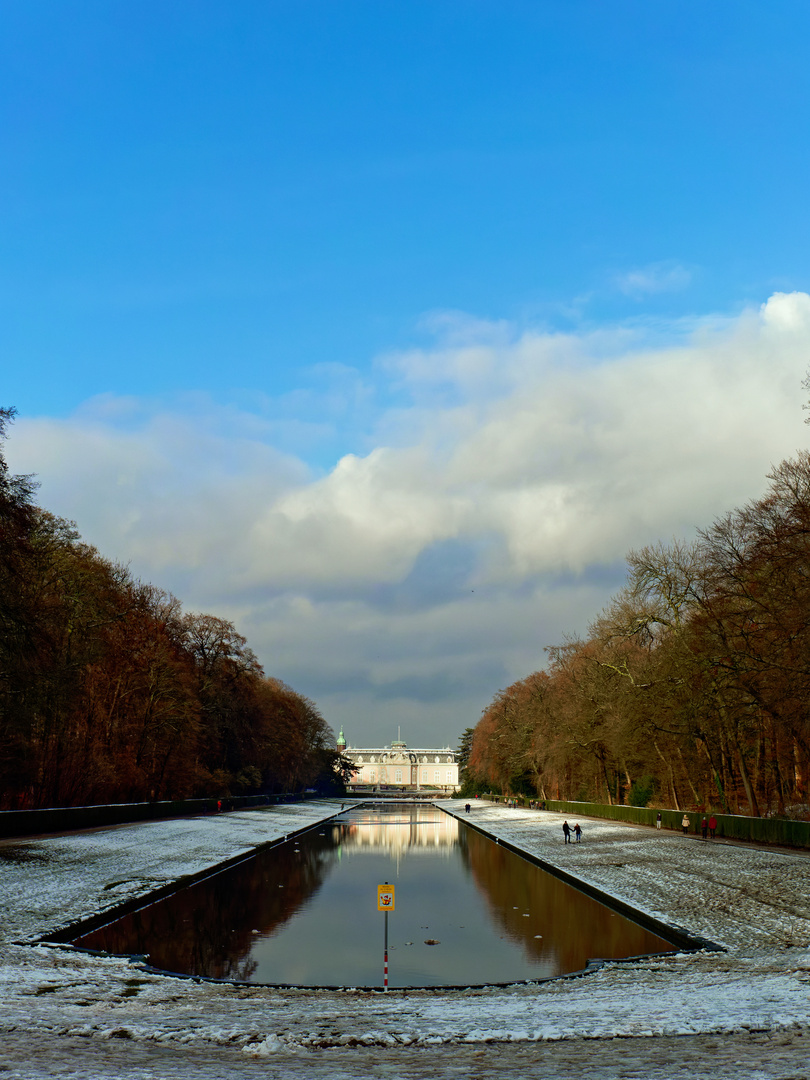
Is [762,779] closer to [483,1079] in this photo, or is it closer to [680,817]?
[680,817]

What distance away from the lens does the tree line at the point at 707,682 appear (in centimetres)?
3081

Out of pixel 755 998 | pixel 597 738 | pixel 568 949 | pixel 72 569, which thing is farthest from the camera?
pixel 597 738

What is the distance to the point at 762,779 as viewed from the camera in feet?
151

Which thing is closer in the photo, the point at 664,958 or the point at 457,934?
the point at 664,958

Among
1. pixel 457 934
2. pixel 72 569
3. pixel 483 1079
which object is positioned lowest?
pixel 457 934

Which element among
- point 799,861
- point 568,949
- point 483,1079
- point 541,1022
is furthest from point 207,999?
point 799,861

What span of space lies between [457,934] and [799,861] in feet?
48.1

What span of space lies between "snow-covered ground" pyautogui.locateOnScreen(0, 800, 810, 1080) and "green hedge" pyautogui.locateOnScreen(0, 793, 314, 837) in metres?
15.7

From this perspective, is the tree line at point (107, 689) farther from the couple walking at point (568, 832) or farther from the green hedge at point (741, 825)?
the green hedge at point (741, 825)

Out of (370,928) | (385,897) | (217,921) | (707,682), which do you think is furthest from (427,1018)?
(707,682)

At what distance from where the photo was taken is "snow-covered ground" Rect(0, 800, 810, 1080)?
7.77 m

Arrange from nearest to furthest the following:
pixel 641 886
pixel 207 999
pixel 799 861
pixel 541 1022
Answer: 1. pixel 541 1022
2. pixel 207 999
3. pixel 641 886
4. pixel 799 861

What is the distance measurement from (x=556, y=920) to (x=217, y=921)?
7.97 metres

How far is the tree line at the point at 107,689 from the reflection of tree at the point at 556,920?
16.9 metres
